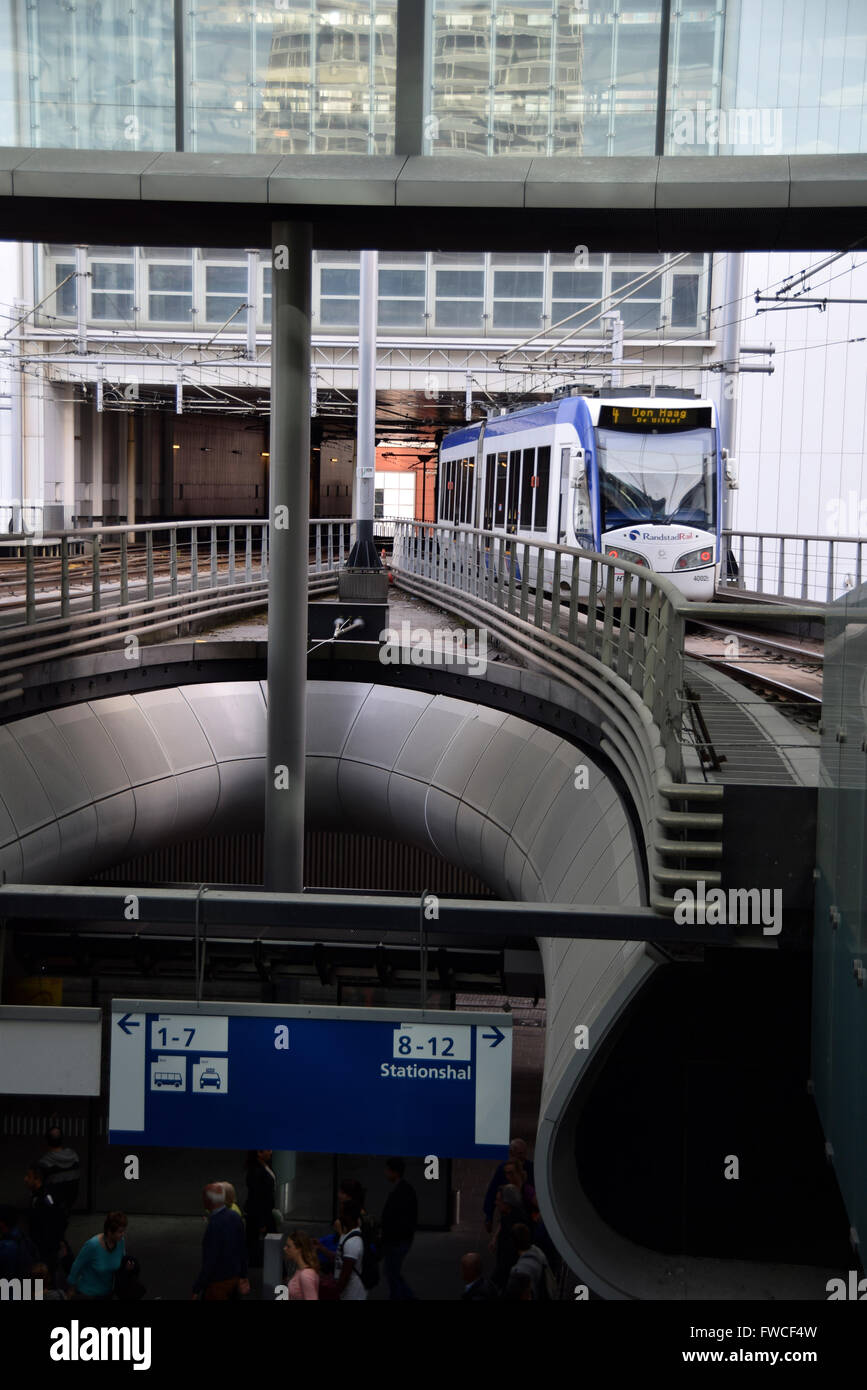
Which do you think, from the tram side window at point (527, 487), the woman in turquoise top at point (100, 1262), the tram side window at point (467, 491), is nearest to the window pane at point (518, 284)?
the tram side window at point (467, 491)

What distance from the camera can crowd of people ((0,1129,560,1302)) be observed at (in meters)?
7.55

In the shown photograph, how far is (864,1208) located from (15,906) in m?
3.93

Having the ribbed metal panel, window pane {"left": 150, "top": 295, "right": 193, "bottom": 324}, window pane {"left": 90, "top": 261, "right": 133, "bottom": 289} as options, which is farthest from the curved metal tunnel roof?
window pane {"left": 90, "top": 261, "right": 133, "bottom": 289}

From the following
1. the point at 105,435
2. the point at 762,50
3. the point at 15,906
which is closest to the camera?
the point at 15,906

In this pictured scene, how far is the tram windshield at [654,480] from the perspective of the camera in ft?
58.8

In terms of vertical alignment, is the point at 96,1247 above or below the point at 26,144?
below

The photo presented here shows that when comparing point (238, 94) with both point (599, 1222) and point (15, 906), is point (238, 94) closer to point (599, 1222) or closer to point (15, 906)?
Answer: point (15, 906)

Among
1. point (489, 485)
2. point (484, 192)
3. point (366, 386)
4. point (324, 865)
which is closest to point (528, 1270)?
point (484, 192)

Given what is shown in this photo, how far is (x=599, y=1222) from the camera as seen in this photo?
24.2ft

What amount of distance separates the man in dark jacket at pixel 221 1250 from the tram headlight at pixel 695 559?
39.1 feet

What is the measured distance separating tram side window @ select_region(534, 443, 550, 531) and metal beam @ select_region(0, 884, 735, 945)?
13895mm

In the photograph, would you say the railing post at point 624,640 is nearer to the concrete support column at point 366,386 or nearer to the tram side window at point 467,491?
the concrete support column at point 366,386
